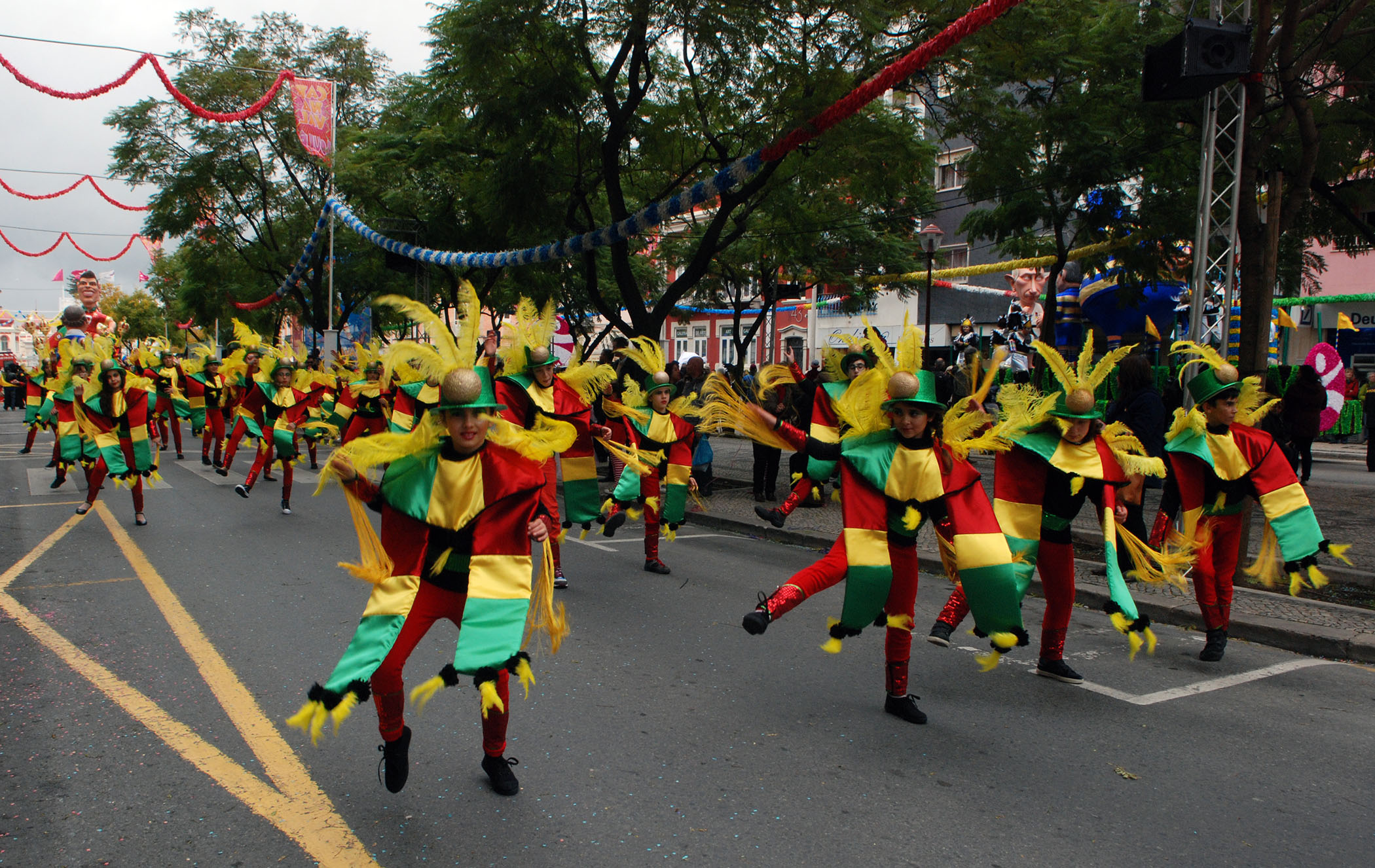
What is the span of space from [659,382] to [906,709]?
3.81 metres

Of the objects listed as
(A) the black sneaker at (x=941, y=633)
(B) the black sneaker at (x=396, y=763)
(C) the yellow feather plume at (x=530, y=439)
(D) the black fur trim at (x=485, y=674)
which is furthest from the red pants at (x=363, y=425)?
(D) the black fur trim at (x=485, y=674)

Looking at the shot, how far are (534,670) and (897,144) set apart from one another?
871 cm

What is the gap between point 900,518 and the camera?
14.0 ft

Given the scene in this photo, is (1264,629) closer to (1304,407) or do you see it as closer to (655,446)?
(655,446)

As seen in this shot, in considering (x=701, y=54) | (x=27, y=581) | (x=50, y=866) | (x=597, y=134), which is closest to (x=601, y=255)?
(x=597, y=134)

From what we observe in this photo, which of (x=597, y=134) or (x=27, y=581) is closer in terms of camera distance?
(x=27, y=581)

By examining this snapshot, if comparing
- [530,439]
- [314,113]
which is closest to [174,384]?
[314,113]

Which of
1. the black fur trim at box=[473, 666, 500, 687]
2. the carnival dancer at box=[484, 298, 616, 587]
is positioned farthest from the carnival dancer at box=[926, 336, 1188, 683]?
the carnival dancer at box=[484, 298, 616, 587]

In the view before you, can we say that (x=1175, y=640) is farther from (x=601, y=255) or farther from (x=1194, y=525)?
Result: (x=601, y=255)

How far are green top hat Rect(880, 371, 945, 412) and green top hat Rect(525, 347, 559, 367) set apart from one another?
296 centimetres

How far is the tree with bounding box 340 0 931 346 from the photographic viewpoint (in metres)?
10.5

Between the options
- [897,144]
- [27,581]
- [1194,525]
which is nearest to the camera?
[1194,525]

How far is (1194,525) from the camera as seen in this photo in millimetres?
5383

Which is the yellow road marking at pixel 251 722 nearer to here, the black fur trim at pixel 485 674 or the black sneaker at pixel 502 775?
the black sneaker at pixel 502 775
